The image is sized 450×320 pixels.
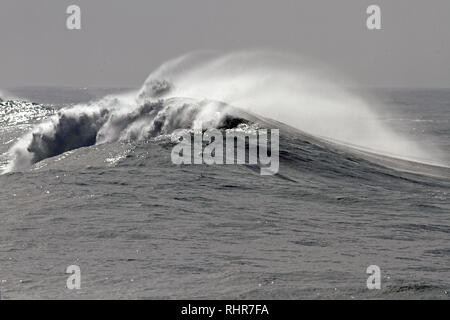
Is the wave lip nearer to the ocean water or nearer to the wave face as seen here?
the wave face

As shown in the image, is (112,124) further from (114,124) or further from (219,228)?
(219,228)

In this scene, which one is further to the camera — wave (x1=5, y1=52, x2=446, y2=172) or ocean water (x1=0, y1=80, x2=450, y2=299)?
wave (x1=5, y1=52, x2=446, y2=172)

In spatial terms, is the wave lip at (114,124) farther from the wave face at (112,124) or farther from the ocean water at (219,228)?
the ocean water at (219,228)

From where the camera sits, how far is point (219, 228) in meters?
18.3

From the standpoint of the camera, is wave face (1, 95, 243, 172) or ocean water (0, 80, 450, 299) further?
wave face (1, 95, 243, 172)

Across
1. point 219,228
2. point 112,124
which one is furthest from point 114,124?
point 219,228

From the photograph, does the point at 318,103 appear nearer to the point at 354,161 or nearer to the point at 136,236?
the point at 354,161

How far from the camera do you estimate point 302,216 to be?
20141 mm

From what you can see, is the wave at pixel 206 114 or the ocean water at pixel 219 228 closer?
the ocean water at pixel 219 228

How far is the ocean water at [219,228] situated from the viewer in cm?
1362

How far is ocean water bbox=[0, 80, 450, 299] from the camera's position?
13.6m

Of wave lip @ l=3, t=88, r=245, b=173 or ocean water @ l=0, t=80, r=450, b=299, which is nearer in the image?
ocean water @ l=0, t=80, r=450, b=299

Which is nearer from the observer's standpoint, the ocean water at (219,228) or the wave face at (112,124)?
the ocean water at (219,228)
